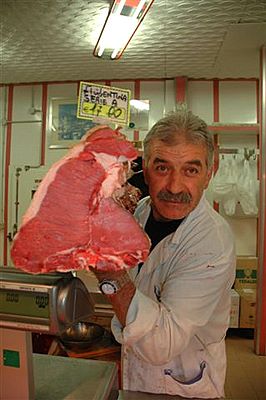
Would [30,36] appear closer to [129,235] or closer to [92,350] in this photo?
[92,350]

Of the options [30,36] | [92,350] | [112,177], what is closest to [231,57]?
[30,36]

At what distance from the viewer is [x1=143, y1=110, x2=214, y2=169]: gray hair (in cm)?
102

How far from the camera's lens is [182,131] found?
1028mm

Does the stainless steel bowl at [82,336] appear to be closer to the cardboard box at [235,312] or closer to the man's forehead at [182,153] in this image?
the man's forehead at [182,153]

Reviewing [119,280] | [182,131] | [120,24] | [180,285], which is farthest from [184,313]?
[120,24]

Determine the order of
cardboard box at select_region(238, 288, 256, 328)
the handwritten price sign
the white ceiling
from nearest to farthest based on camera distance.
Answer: the handwritten price sign, the white ceiling, cardboard box at select_region(238, 288, 256, 328)

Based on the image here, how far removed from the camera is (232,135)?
13.6ft

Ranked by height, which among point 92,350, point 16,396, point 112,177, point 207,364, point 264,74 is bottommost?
point 92,350

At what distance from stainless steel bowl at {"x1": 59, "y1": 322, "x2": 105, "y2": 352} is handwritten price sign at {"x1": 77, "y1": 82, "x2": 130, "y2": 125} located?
4.80 ft

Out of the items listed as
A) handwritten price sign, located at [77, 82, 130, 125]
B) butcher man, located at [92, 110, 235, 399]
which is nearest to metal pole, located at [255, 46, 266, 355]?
handwritten price sign, located at [77, 82, 130, 125]

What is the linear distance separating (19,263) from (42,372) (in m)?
0.43

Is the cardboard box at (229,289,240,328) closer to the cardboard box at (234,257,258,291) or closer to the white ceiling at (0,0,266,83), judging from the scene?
the cardboard box at (234,257,258,291)

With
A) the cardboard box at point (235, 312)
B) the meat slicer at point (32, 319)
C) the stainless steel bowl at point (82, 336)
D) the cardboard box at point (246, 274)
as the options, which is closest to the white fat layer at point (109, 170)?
the meat slicer at point (32, 319)

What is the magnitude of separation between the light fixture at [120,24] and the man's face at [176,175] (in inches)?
62.5
